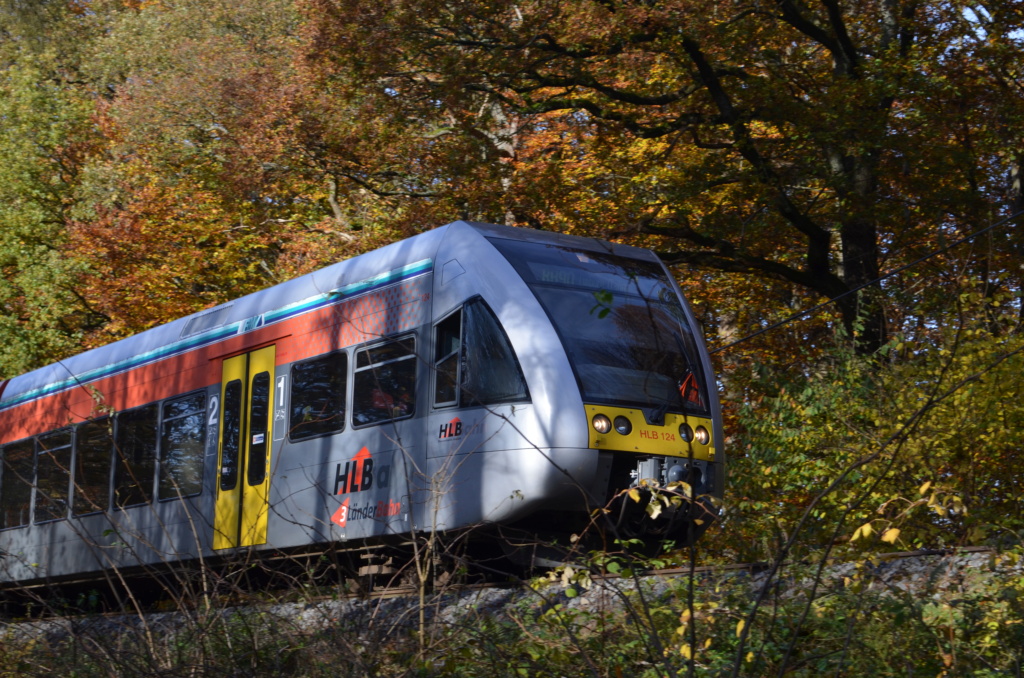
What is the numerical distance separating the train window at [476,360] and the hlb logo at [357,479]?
0.91 m

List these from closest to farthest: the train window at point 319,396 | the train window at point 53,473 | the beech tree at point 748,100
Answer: the train window at point 319,396, the train window at point 53,473, the beech tree at point 748,100

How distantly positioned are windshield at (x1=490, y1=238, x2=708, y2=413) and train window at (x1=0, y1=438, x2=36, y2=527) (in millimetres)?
8240

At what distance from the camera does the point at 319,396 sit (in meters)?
10.8

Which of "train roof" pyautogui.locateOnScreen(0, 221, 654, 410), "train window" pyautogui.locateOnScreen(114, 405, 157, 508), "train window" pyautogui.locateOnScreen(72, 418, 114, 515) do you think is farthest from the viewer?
"train window" pyautogui.locateOnScreen(72, 418, 114, 515)

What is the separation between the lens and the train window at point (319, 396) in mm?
10602

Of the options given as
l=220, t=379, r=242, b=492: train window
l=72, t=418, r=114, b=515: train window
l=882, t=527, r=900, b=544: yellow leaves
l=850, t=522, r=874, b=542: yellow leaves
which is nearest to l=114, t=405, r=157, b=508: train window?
l=72, t=418, r=114, b=515: train window

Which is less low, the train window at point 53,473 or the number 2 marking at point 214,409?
the number 2 marking at point 214,409

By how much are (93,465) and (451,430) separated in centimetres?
617

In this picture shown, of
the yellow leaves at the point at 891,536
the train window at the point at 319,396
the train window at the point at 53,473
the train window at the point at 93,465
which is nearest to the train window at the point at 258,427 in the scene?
the train window at the point at 319,396

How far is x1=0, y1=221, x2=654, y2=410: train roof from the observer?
10.2 m

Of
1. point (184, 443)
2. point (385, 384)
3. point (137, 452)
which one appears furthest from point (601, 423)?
point (137, 452)

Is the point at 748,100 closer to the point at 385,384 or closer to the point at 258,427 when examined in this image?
the point at 385,384

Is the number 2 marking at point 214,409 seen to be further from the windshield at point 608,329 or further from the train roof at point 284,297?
the windshield at point 608,329

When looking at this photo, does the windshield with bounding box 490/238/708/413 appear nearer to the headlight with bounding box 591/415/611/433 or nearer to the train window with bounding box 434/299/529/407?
the headlight with bounding box 591/415/611/433
